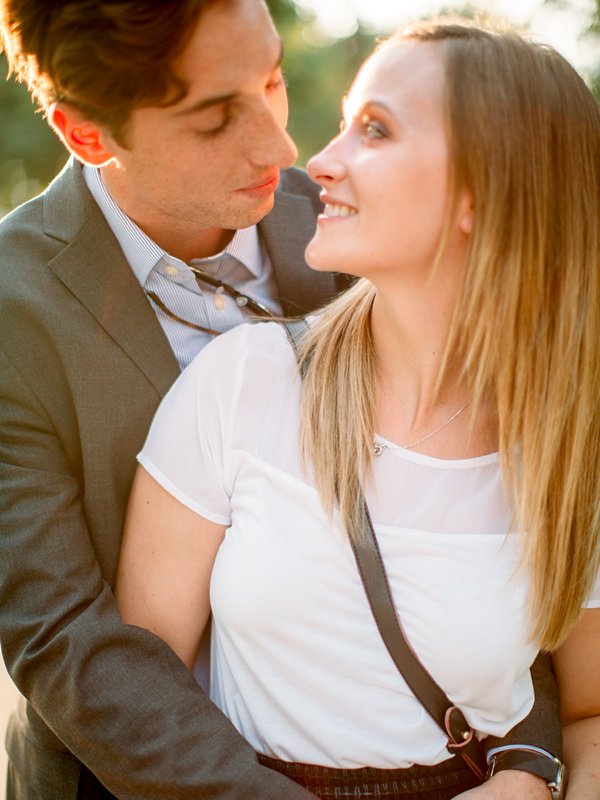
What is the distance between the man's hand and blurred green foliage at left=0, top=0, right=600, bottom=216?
11.9 meters

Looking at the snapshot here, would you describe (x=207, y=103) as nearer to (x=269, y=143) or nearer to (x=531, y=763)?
(x=269, y=143)

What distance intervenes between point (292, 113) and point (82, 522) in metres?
14.6

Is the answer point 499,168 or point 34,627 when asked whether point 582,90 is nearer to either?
point 499,168

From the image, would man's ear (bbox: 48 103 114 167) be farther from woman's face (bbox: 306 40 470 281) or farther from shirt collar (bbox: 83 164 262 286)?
woman's face (bbox: 306 40 470 281)

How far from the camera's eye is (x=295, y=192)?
3.04m

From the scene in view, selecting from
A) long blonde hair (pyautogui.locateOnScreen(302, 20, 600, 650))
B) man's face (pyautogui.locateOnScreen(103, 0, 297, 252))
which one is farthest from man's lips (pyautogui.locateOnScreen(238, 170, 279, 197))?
long blonde hair (pyautogui.locateOnScreen(302, 20, 600, 650))

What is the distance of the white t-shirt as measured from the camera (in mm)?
2078

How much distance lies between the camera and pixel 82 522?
2.26 metres

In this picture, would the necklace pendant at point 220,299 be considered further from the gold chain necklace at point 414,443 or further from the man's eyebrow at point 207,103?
the gold chain necklace at point 414,443

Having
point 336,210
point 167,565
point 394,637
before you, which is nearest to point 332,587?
point 394,637

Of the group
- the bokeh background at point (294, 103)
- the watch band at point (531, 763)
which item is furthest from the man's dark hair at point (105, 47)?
the bokeh background at point (294, 103)

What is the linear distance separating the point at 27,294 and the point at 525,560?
138cm

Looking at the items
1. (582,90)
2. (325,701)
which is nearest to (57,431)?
(325,701)

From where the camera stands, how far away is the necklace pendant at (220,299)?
2.59 metres
